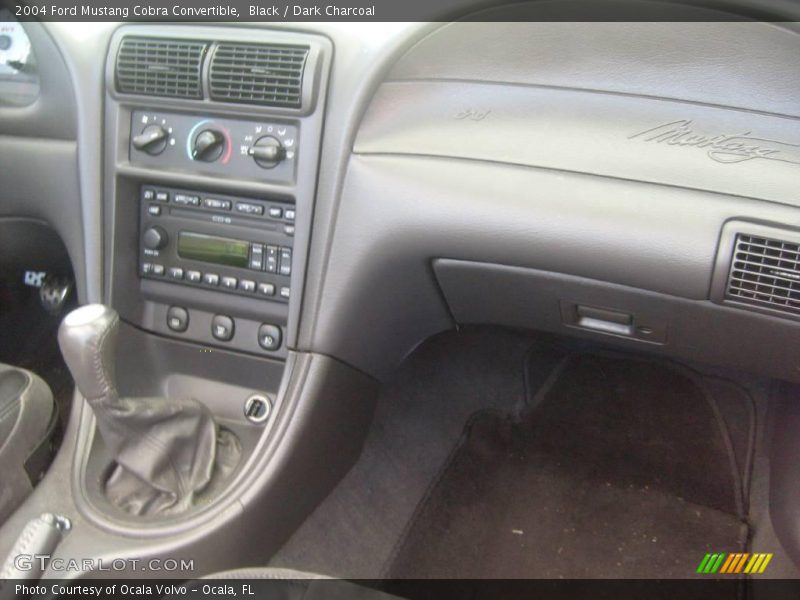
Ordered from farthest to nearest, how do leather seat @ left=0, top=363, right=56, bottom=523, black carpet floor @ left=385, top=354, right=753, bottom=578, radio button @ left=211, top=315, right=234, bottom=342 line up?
black carpet floor @ left=385, top=354, right=753, bottom=578 → radio button @ left=211, top=315, right=234, bottom=342 → leather seat @ left=0, top=363, right=56, bottom=523

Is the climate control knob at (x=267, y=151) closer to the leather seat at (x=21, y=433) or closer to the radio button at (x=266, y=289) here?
the radio button at (x=266, y=289)

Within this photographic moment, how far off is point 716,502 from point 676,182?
0.85m

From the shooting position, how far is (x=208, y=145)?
4.04ft

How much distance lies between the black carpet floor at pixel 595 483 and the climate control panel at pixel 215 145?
80cm

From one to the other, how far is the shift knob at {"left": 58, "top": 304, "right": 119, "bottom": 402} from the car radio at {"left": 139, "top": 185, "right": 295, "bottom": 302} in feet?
0.90

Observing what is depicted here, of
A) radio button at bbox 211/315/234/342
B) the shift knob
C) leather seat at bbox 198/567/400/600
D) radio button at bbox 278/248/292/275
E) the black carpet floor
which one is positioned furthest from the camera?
the black carpet floor

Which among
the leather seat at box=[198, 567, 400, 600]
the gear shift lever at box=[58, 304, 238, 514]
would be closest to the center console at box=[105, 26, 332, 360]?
the gear shift lever at box=[58, 304, 238, 514]

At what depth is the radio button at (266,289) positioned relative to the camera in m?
1.28

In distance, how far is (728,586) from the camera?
1.44m

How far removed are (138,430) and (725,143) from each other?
0.90 meters

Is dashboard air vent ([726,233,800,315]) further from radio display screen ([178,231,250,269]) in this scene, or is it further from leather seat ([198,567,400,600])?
radio display screen ([178,231,250,269])

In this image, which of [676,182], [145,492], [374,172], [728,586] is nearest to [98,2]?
[374,172]

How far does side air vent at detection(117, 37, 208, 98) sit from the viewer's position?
1223mm

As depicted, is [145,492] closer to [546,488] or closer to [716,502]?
[546,488]
